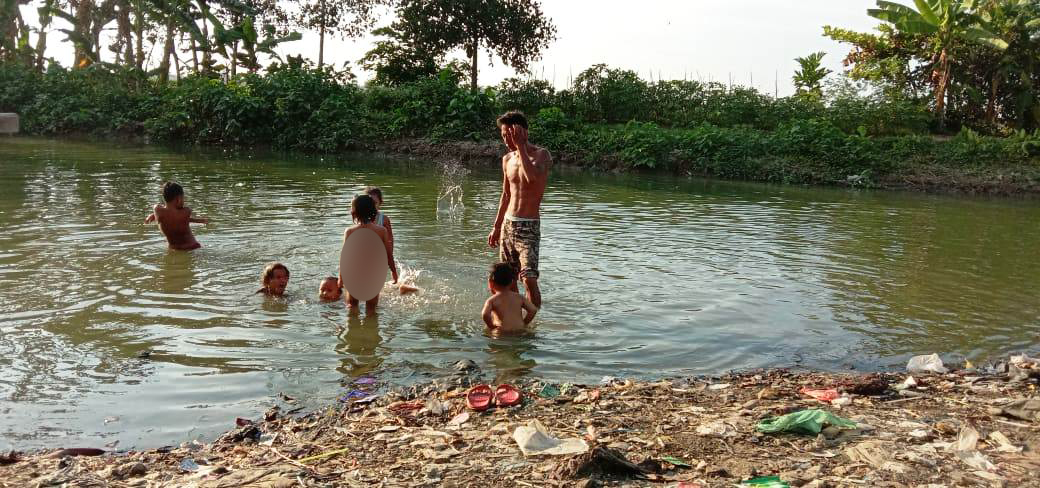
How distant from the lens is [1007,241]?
12539 mm

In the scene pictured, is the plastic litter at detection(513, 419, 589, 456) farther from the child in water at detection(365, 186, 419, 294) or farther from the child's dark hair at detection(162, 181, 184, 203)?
the child's dark hair at detection(162, 181, 184, 203)

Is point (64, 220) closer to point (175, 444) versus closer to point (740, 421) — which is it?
point (175, 444)

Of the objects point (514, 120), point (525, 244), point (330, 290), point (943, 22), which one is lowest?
point (330, 290)

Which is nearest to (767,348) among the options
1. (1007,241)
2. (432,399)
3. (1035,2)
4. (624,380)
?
(624,380)

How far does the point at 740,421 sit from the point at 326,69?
2746 cm

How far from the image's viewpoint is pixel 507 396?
4.80 m

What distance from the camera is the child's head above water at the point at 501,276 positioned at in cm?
657

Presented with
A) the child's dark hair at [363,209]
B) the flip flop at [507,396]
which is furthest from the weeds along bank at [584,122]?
the flip flop at [507,396]

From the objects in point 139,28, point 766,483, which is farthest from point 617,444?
point 139,28

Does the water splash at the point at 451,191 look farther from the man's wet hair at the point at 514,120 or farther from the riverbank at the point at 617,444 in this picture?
the riverbank at the point at 617,444

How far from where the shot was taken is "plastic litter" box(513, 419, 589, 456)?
3.88m

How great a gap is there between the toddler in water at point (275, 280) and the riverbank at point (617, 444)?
2675mm

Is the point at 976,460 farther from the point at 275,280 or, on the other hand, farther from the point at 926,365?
the point at 275,280

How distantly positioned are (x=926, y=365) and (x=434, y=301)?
4.26 m
